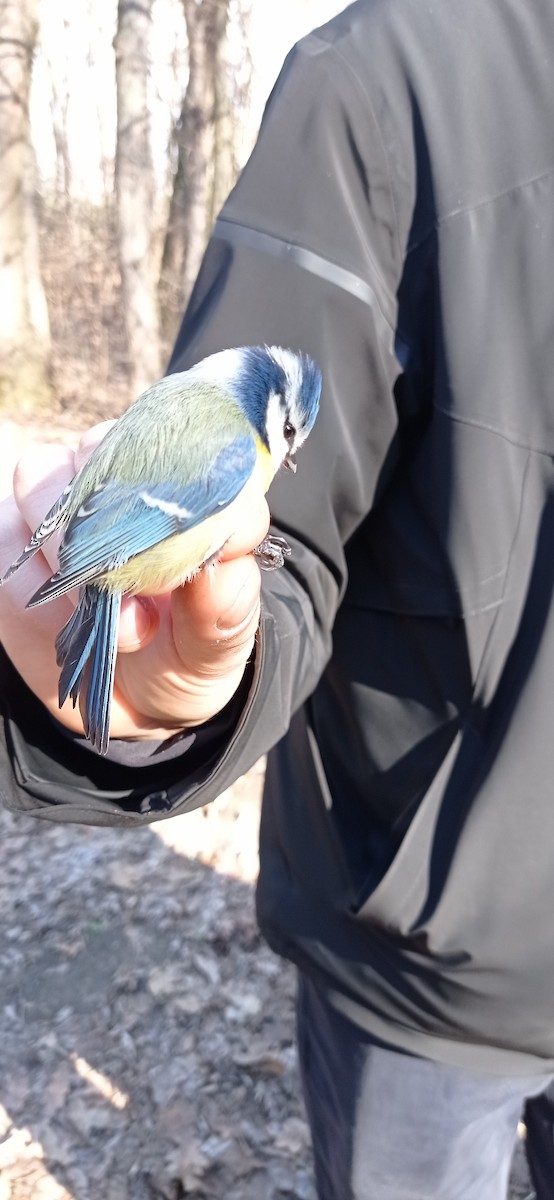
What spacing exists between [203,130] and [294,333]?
7.65 m

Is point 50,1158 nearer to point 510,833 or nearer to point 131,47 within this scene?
point 510,833

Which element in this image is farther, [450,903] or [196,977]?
[196,977]

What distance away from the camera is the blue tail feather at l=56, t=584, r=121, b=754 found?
1313mm

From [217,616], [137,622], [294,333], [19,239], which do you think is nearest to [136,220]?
[19,239]

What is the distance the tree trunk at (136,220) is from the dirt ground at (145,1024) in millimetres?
5318

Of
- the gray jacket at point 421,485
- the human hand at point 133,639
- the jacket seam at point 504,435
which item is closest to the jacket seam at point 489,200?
the gray jacket at point 421,485

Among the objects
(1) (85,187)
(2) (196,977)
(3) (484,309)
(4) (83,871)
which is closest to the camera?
(3) (484,309)

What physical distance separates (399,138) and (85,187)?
11.7m

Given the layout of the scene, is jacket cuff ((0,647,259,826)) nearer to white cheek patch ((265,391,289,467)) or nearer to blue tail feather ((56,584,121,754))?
blue tail feather ((56,584,121,754))

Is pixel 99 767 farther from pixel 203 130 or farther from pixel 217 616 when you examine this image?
pixel 203 130

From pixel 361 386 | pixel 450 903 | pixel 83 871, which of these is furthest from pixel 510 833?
pixel 83 871

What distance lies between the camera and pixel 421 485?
4.76 feet

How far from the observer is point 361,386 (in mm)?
1409

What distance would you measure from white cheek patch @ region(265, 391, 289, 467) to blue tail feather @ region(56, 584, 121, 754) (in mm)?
405
